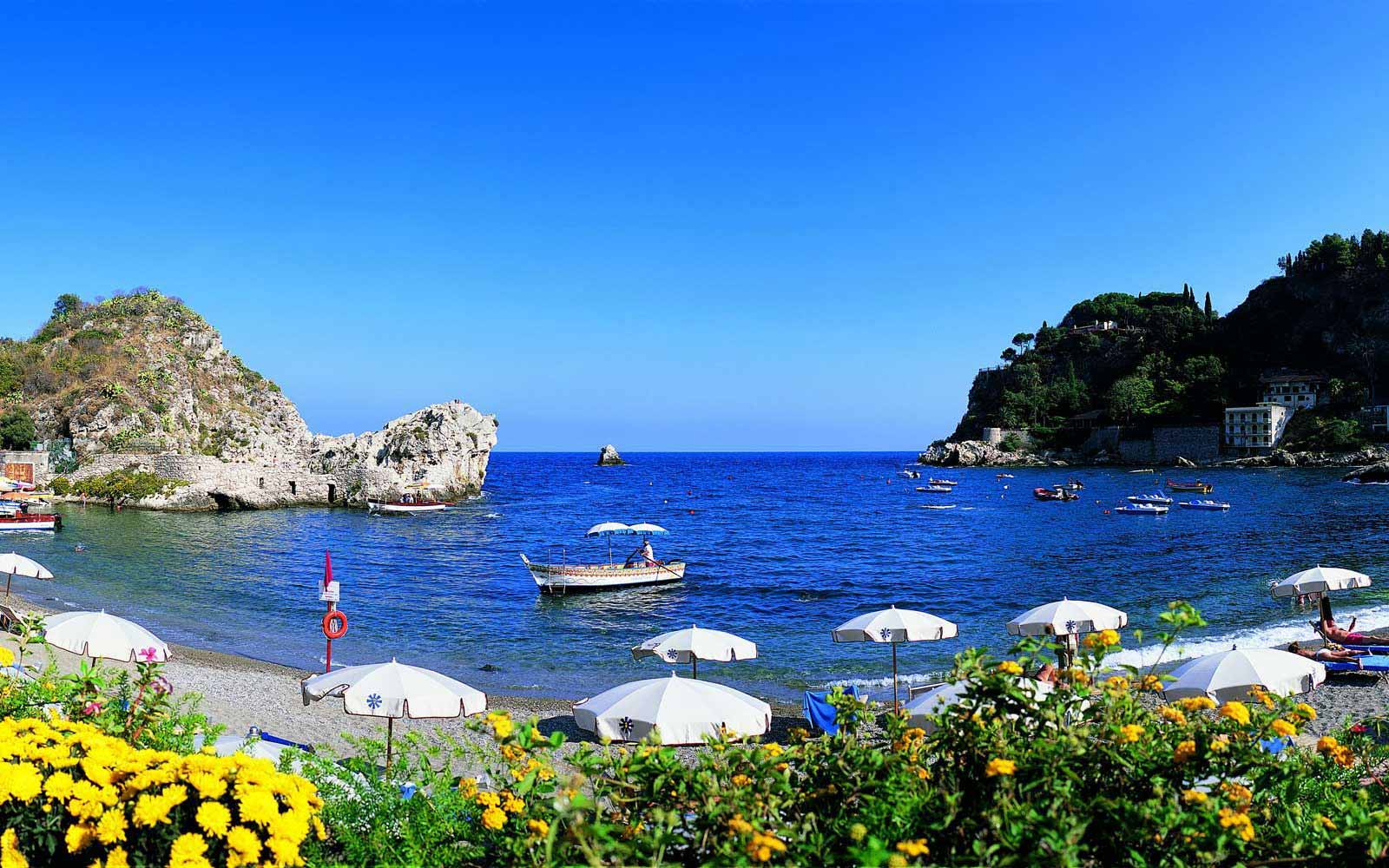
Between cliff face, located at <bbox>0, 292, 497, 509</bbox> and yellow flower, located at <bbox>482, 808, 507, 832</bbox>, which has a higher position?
cliff face, located at <bbox>0, 292, 497, 509</bbox>

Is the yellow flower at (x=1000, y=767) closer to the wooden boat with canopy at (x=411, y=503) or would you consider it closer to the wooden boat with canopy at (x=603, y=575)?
the wooden boat with canopy at (x=603, y=575)

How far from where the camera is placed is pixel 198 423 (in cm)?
7550

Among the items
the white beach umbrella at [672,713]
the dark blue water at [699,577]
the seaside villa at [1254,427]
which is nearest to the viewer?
the white beach umbrella at [672,713]

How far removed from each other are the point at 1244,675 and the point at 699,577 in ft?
83.6

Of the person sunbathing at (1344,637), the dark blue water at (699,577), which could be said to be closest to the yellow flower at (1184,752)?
the dark blue water at (699,577)

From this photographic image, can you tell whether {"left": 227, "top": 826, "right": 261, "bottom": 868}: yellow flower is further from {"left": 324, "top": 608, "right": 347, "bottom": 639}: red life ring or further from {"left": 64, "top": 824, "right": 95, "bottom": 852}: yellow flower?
{"left": 324, "top": 608, "right": 347, "bottom": 639}: red life ring

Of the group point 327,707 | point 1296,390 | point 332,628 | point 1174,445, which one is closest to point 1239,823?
point 332,628

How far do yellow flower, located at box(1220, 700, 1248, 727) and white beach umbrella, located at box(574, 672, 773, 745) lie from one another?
7124 mm

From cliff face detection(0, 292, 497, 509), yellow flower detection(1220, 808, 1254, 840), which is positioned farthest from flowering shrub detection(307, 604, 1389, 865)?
cliff face detection(0, 292, 497, 509)

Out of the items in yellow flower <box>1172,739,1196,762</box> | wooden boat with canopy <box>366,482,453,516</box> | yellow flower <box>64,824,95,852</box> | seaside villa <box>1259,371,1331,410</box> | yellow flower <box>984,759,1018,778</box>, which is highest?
seaside villa <box>1259,371,1331,410</box>

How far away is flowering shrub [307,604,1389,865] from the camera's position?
8.91 ft

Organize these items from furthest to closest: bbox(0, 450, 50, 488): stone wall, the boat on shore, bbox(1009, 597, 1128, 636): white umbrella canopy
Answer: the boat on shore, bbox(0, 450, 50, 488): stone wall, bbox(1009, 597, 1128, 636): white umbrella canopy

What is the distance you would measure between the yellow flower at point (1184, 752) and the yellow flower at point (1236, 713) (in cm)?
20

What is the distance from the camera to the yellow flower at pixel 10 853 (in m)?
3.27
